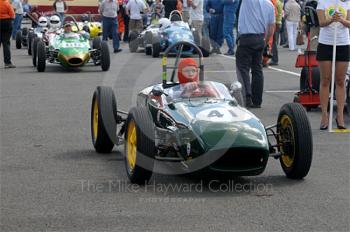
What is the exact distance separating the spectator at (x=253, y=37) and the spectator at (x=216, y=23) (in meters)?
12.6

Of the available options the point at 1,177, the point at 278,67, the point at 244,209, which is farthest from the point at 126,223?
the point at 278,67

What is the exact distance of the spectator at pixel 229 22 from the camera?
25.9 meters

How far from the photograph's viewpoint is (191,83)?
926cm

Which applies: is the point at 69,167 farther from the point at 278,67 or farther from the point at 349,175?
the point at 278,67

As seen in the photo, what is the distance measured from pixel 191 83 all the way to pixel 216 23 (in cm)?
1843

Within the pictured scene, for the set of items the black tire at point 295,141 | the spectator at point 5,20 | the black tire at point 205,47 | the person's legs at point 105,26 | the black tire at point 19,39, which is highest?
the black tire at point 295,141

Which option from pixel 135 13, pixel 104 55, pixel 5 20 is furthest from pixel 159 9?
pixel 104 55

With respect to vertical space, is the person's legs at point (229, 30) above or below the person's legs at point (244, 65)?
below

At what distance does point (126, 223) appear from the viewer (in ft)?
22.6

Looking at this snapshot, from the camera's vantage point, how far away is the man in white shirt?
1198 inches

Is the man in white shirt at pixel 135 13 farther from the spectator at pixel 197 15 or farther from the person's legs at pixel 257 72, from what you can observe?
the person's legs at pixel 257 72

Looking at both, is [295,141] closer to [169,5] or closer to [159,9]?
[169,5]

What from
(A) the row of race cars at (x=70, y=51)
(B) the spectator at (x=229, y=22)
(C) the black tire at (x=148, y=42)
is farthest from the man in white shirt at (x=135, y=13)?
(A) the row of race cars at (x=70, y=51)

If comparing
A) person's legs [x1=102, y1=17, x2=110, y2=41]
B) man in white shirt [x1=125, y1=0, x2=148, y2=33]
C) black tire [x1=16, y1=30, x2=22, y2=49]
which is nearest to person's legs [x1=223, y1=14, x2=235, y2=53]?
person's legs [x1=102, y1=17, x2=110, y2=41]
